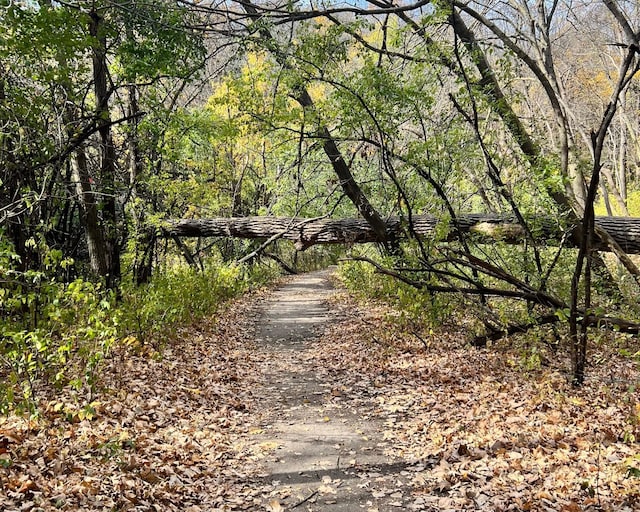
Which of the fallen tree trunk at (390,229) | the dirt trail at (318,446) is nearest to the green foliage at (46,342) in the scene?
the dirt trail at (318,446)

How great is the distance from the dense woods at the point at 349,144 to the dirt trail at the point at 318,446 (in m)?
2.01

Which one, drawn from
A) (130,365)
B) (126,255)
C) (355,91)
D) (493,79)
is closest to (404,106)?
(355,91)

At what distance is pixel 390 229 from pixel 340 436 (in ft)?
19.3

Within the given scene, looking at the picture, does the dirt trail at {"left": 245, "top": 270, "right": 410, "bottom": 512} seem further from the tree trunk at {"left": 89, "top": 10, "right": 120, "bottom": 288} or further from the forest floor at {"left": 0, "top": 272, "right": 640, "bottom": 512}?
the tree trunk at {"left": 89, "top": 10, "right": 120, "bottom": 288}

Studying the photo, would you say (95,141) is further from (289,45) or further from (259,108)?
(289,45)

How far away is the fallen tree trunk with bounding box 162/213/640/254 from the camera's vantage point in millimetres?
8234

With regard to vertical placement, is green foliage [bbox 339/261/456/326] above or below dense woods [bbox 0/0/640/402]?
below

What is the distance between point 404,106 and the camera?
8852mm

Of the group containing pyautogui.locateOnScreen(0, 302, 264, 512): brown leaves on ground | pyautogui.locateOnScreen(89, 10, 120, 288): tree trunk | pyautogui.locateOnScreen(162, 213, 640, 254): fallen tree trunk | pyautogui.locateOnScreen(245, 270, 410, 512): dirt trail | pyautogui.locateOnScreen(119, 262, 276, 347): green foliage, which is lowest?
pyautogui.locateOnScreen(245, 270, 410, 512): dirt trail

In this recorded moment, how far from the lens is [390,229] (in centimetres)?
1093

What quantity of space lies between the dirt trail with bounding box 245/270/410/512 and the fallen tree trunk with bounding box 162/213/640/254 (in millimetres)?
2818

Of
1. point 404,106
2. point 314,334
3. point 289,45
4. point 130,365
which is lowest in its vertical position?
point 314,334

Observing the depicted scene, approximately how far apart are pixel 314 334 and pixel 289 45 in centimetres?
622

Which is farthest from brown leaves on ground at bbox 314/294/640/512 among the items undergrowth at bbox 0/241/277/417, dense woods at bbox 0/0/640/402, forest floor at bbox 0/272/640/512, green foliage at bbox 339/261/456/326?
undergrowth at bbox 0/241/277/417
